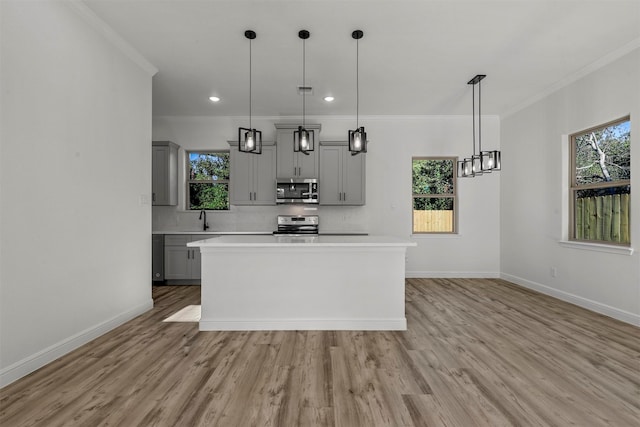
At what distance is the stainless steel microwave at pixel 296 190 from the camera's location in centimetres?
557

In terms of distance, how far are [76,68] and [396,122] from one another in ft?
15.6

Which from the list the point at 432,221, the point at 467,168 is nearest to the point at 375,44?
the point at 467,168

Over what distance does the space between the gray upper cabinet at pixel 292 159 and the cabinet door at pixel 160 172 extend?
1.93m

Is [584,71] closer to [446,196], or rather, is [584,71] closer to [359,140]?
[446,196]

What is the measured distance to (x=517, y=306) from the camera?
4027 millimetres

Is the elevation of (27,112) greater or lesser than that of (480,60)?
lesser

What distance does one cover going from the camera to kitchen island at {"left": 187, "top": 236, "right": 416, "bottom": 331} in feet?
10.5

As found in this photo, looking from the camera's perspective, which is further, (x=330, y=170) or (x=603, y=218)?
(x=330, y=170)

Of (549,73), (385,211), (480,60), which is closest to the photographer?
(480,60)

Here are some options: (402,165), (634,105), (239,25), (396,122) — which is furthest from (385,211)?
(239,25)

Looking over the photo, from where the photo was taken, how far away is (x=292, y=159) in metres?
5.61

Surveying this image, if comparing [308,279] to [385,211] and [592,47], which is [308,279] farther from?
[592,47]

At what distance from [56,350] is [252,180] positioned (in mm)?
3640

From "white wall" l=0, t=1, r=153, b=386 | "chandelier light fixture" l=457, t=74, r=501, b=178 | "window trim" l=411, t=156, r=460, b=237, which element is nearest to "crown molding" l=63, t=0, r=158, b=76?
"white wall" l=0, t=1, r=153, b=386
